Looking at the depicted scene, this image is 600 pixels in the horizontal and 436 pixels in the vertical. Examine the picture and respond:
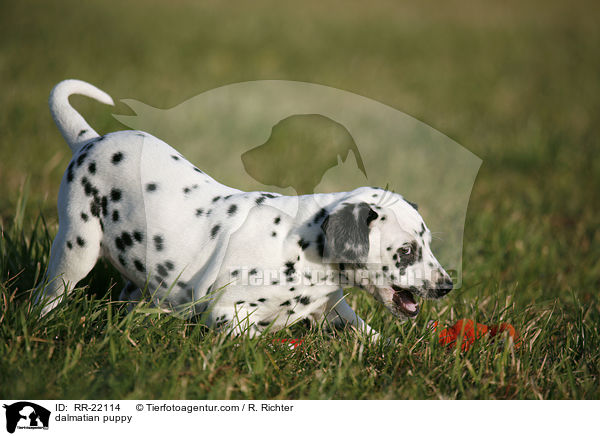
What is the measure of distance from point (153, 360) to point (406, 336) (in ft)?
5.72

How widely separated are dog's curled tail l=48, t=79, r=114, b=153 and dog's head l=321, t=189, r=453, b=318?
6.23 ft

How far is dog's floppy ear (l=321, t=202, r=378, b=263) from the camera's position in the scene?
346cm

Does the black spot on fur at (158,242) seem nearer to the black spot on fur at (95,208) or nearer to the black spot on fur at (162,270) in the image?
the black spot on fur at (162,270)

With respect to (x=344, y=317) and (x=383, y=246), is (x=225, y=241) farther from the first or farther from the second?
(x=344, y=317)

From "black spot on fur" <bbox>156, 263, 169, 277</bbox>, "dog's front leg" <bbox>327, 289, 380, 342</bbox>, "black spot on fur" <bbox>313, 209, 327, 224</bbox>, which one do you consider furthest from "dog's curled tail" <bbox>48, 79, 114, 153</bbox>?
"dog's front leg" <bbox>327, 289, 380, 342</bbox>

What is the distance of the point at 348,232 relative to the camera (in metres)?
3.45

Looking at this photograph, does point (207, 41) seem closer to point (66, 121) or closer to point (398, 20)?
point (398, 20)

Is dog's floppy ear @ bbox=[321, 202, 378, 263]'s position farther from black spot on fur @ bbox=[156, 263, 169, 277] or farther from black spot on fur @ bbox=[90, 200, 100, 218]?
black spot on fur @ bbox=[90, 200, 100, 218]

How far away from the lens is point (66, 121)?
4148 millimetres

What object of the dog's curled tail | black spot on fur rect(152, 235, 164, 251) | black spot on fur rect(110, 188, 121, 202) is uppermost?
the dog's curled tail
